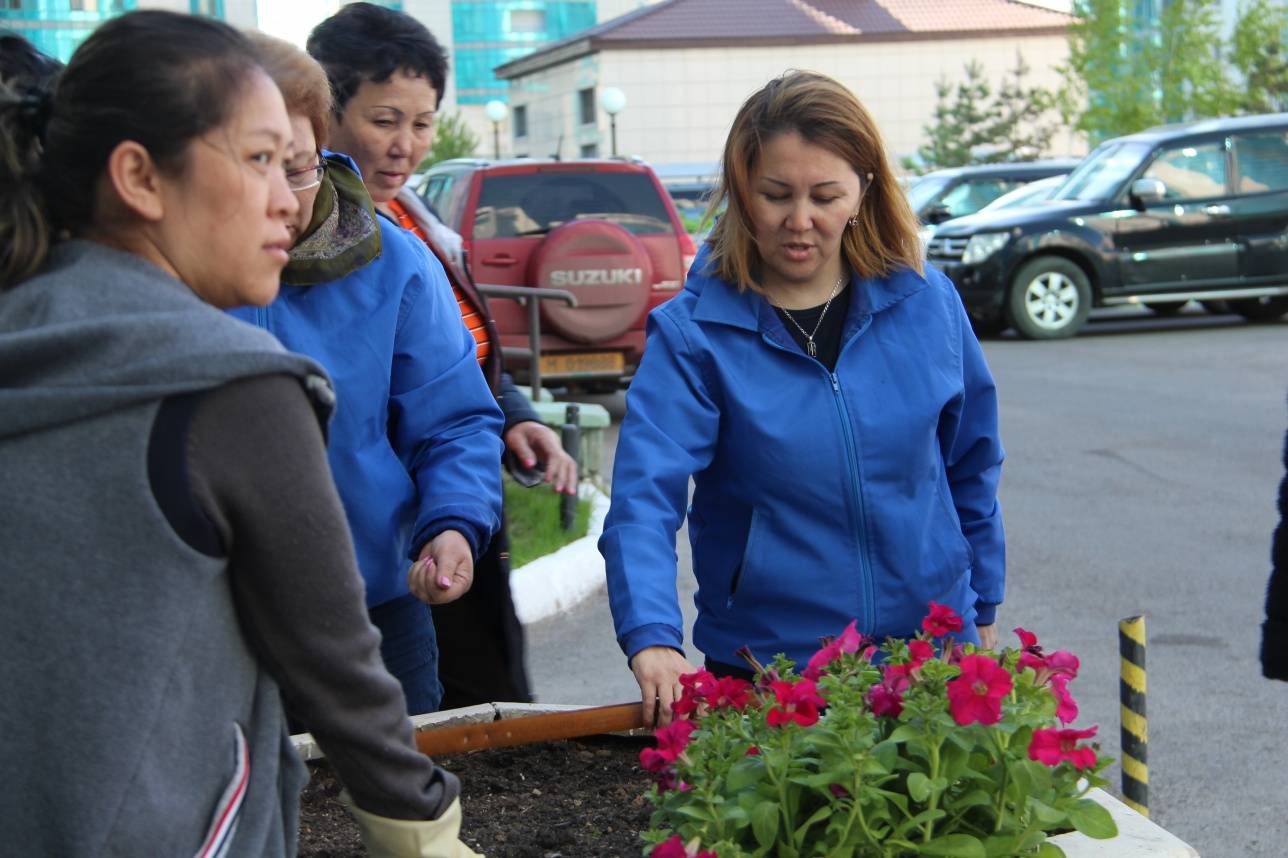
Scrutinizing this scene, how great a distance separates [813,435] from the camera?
2816 millimetres

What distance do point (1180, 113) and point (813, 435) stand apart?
3491cm

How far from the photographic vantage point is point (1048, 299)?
696 inches

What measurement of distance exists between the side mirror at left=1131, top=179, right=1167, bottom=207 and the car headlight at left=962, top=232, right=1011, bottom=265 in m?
1.34

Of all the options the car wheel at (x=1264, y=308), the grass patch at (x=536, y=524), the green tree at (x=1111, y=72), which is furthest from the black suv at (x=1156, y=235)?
the green tree at (x=1111, y=72)

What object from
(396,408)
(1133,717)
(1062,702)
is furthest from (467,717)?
(1133,717)

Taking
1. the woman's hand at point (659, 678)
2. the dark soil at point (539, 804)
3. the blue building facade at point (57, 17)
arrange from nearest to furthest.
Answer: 1. the woman's hand at point (659, 678)
2. the dark soil at point (539, 804)
3. the blue building facade at point (57, 17)

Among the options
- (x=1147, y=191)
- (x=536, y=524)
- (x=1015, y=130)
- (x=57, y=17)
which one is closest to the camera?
(x=57, y=17)

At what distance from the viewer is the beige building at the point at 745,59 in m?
66.2

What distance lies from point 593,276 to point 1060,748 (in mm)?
10212

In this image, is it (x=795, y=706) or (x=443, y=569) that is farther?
(x=443, y=569)

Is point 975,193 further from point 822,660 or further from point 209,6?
point 822,660

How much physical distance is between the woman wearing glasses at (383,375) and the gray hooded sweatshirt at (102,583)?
44.8 inches

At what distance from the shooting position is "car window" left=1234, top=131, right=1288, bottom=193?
17219mm

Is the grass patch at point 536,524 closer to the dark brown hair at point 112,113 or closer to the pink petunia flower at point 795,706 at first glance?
the pink petunia flower at point 795,706
